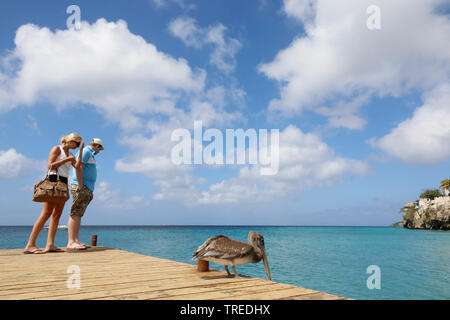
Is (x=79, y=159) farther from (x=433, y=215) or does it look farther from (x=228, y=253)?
(x=433, y=215)

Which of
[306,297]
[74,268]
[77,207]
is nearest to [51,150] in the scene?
[77,207]

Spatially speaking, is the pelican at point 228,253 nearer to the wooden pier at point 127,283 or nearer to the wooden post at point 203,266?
the wooden pier at point 127,283

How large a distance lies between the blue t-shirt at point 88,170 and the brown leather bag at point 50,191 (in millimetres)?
567

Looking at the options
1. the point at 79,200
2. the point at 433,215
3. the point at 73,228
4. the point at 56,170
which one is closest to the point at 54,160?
the point at 56,170

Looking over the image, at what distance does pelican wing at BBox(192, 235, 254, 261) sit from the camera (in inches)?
172

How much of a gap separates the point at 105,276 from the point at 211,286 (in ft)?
5.80

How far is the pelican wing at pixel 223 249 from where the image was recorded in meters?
4.38

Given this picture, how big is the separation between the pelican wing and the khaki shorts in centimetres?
418

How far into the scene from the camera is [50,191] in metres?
6.61

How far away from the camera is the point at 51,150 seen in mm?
6809

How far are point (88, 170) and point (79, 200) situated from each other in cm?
77
